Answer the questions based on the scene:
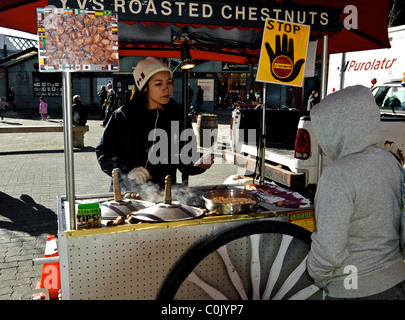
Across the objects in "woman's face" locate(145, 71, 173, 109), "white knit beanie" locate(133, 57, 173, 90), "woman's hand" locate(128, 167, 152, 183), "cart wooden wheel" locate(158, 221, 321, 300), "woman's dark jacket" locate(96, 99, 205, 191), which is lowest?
"cart wooden wheel" locate(158, 221, 321, 300)

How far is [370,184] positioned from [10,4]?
2.60 meters

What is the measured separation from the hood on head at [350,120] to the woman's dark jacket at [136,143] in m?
1.81

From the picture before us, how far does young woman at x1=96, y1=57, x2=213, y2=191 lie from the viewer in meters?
3.42

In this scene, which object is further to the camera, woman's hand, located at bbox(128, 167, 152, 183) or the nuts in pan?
woman's hand, located at bbox(128, 167, 152, 183)

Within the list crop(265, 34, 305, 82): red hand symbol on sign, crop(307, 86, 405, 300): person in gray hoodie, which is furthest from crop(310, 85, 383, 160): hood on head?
crop(265, 34, 305, 82): red hand symbol on sign

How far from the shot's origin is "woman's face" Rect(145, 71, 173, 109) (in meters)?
3.44

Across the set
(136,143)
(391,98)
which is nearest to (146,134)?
(136,143)

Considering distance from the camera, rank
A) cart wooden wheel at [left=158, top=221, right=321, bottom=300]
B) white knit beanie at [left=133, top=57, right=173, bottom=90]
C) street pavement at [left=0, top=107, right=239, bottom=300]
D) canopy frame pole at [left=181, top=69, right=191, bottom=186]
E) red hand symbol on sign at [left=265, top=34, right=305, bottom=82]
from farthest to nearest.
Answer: street pavement at [left=0, top=107, right=239, bottom=300] < canopy frame pole at [left=181, top=69, right=191, bottom=186] < white knit beanie at [left=133, top=57, right=173, bottom=90] < red hand symbol on sign at [left=265, top=34, right=305, bottom=82] < cart wooden wheel at [left=158, top=221, right=321, bottom=300]

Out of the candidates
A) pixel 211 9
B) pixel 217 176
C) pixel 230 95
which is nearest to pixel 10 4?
pixel 211 9

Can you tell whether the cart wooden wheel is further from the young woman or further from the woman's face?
the woman's face

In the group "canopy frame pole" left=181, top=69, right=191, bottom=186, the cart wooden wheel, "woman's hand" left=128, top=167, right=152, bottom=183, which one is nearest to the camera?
the cart wooden wheel

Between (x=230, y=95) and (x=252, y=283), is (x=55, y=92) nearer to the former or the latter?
(x=230, y=95)

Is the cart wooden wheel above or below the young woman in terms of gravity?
below

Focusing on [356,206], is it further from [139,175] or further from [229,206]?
[139,175]
